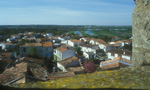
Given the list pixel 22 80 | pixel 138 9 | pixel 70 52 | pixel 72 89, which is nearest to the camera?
pixel 72 89

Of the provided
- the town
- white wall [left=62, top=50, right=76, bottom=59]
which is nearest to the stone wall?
the town

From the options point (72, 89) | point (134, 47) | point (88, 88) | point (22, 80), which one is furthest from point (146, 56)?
point (22, 80)

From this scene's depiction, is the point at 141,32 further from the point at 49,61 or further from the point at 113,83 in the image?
the point at 49,61

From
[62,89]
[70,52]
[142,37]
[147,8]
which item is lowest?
[70,52]

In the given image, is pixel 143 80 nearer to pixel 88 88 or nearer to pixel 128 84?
pixel 128 84

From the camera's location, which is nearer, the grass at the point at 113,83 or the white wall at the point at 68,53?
the grass at the point at 113,83

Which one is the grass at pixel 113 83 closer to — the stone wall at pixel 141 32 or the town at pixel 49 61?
the stone wall at pixel 141 32

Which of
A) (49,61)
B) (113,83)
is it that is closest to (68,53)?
(49,61)

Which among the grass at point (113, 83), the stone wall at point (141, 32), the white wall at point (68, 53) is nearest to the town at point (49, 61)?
the white wall at point (68, 53)
